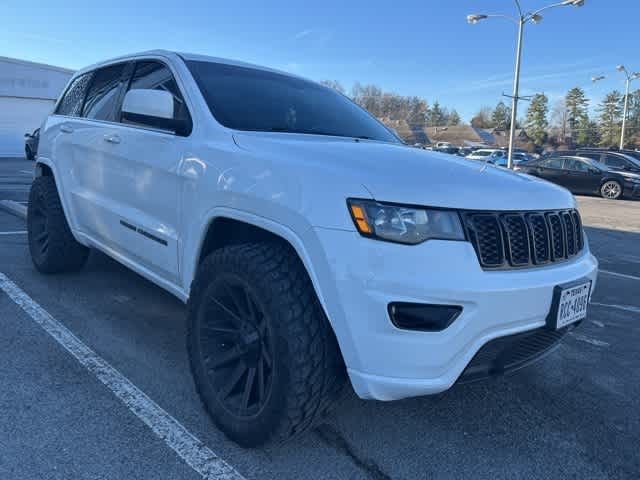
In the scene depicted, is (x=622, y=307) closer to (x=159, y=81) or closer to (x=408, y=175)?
(x=408, y=175)

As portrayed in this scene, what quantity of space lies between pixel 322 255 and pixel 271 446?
938mm

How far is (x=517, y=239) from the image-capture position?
2197mm

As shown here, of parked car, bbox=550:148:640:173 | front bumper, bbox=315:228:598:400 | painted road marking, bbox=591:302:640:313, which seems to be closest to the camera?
front bumper, bbox=315:228:598:400

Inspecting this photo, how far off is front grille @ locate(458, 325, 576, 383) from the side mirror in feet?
6.15

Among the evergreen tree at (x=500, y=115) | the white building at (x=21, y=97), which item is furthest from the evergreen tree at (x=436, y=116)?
the white building at (x=21, y=97)

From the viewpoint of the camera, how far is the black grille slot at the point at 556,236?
2.38 meters

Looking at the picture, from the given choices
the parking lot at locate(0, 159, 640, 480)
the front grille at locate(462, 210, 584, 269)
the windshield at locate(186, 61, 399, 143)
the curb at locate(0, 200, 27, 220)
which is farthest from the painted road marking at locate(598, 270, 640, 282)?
the curb at locate(0, 200, 27, 220)

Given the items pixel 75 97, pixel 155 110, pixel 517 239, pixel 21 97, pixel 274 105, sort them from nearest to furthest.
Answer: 1. pixel 517 239
2. pixel 155 110
3. pixel 274 105
4. pixel 75 97
5. pixel 21 97

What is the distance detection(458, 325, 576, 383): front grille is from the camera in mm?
2094

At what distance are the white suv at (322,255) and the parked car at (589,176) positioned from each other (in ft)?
56.0

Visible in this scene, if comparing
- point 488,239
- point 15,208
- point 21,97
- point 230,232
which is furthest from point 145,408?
point 21,97

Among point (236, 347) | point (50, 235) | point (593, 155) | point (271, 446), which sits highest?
point (593, 155)

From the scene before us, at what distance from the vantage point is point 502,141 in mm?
86625

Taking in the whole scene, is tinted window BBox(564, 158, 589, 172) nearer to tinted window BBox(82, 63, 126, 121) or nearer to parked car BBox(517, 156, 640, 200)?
parked car BBox(517, 156, 640, 200)
